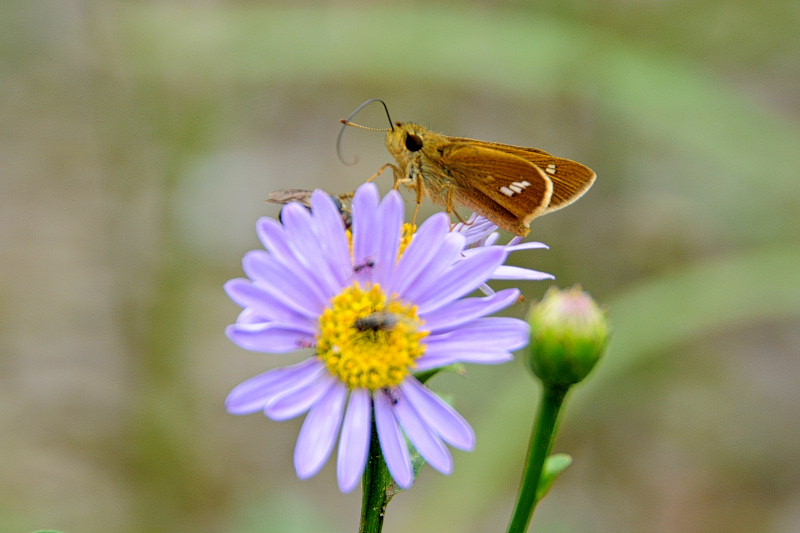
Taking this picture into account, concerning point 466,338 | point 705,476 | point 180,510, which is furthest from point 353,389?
point 705,476

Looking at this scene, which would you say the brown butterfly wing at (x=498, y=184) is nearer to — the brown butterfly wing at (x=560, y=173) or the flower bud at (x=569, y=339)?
the brown butterfly wing at (x=560, y=173)

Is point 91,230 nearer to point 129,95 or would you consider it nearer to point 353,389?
point 129,95

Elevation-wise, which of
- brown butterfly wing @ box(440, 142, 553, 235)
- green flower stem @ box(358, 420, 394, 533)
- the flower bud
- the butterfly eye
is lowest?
green flower stem @ box(358, 420, 394, 533)

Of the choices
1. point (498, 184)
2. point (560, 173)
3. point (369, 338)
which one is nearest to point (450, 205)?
point (498, 184)

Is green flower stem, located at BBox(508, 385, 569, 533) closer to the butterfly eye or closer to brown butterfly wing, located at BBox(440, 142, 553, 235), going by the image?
brown butterfly wing, located at BBox(440, 142, 553, 235)

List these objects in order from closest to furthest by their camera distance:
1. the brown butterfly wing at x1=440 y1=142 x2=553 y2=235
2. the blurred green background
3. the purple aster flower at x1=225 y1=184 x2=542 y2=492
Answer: the purple aster flower at x1=225 y1=184 x2=542 y2=492 → the brown butterfly wing at x1=440 y1=142 x2=553 y2=235 → the blurred green background

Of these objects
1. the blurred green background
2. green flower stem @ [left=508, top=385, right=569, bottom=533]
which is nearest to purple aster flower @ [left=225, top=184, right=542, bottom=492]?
green flower stem @ [left=508, top=385, right=569, bottom=533]

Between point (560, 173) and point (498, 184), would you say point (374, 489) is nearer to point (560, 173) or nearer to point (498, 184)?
point (498, 184)
